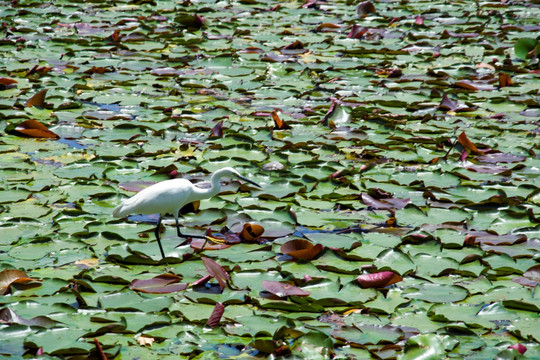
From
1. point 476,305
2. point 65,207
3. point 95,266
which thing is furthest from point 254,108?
point 476,305

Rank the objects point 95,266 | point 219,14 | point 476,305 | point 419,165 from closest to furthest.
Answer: point 476,305 → point 95,266 → point 419,165 → point 219,14

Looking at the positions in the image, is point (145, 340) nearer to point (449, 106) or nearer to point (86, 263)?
point (86, 263)

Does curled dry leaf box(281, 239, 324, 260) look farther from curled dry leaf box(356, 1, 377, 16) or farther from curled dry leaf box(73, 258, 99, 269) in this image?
curled dry leaf box(356, 1, 377, 16)

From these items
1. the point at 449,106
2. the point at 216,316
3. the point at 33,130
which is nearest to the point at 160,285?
the point at 216,316

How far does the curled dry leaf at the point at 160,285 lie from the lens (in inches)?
151

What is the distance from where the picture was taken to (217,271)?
3.92 meters

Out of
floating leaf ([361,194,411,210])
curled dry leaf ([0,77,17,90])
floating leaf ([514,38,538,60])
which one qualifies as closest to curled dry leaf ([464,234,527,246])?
floating leaf ([361,194,411,210])

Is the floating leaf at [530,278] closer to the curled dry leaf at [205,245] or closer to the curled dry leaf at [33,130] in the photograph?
the curled dry leaf at [205,245]


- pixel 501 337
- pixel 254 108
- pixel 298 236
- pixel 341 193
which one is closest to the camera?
pixel 501 337

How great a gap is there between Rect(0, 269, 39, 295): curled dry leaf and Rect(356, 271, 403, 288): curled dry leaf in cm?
174

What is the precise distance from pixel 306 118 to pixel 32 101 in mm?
2475

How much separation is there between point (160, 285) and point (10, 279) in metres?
0.78

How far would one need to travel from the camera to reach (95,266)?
412 centimetres

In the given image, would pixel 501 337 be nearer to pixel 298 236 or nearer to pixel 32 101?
pixel 298 236
